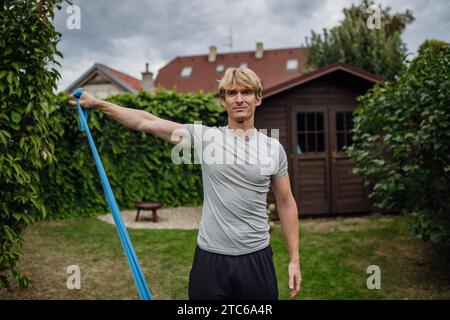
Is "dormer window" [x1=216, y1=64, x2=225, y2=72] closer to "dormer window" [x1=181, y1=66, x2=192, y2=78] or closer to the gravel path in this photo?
"dormer window" [x1=181, y1=66, x2=192, y2=78]

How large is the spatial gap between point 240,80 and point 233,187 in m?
0.53

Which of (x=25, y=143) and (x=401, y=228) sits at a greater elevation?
(x=25, y=143)

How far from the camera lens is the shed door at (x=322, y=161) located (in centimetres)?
902

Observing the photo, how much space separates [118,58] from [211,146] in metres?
10.5

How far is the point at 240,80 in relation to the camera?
6.33 feet

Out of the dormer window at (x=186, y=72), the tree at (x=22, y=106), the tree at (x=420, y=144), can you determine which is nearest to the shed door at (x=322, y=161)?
the tree at (x=420, y=144)

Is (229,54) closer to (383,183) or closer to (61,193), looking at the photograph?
(61,193)

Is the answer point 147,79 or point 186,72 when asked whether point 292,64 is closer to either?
point 186,72

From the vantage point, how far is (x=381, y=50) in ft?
51.3

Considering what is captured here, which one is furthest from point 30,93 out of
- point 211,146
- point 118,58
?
point 118,58

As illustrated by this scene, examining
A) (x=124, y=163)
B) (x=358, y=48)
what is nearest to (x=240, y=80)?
(x=124, y=163)

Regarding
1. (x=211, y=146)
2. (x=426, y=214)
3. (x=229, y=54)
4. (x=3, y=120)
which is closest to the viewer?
(x=211, y=146)

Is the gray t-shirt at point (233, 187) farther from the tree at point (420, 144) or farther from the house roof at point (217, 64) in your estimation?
the house roof at point (217, 64)
